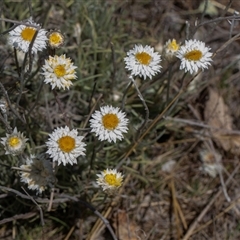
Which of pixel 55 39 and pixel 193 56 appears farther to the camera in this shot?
pixel 193 56

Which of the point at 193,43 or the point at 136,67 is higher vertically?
the point at 193,43

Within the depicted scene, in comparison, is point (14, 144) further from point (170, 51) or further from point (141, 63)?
point (170, 51)

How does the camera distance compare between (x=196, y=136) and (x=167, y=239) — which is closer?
(x=167, y=239)

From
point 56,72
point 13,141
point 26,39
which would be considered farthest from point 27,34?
point 13,141

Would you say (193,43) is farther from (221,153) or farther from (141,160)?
(221,153)

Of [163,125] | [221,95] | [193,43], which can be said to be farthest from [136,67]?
[221,95]
